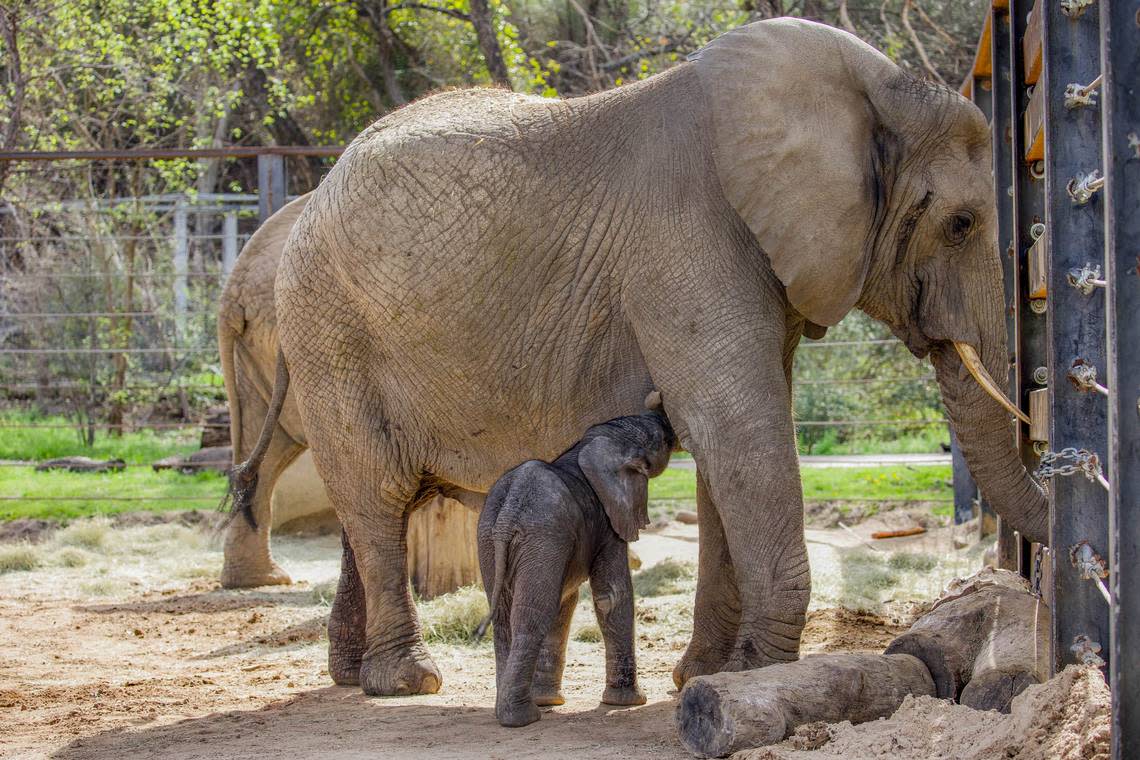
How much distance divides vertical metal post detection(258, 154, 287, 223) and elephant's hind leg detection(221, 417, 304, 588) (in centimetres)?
285

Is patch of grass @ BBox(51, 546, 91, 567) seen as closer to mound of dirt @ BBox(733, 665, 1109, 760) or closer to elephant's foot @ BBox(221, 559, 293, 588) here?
elephant's foot @ BBox(221, 559, 293, 588)

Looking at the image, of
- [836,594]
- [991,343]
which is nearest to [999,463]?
[991,343]

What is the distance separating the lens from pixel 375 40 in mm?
21953

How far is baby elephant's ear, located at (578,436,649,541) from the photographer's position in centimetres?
506

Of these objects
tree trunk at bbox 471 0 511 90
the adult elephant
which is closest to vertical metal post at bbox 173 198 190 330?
tree trunk at bbox 471 0 511 90

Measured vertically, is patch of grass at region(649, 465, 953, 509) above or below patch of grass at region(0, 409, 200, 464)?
below

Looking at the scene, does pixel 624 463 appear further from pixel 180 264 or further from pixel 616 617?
pixel 180 264

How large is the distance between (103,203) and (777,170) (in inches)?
613

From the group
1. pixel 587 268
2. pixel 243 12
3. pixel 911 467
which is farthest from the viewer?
pixel 243 12

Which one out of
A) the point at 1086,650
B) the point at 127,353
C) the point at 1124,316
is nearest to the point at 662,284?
the point at 1086,650

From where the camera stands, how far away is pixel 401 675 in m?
5.95

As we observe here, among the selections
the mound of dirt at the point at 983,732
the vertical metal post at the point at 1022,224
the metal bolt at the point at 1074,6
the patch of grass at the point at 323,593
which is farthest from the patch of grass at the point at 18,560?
the metal bolt at the point at 1074,6

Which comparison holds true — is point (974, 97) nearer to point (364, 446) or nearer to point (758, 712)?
point (364, 446)

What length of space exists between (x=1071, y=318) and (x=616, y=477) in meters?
1.70
